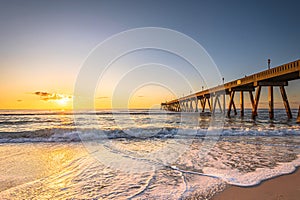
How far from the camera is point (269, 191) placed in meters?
2.88

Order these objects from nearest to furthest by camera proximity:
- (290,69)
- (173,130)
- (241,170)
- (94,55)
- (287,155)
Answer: (241,170), (287,155), (94,55), (173,130), (290,69)

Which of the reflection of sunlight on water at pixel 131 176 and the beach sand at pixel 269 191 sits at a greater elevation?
the beach sand at pixel 269 191

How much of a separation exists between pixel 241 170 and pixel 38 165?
4.43 m

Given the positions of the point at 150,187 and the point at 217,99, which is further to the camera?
the point at 217,99

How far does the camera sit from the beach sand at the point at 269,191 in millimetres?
2676

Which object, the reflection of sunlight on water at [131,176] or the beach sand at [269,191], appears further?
the reflection of sunlight on water at [131,176]

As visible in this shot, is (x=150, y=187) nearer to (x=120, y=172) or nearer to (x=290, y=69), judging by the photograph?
(x=120, y=172)

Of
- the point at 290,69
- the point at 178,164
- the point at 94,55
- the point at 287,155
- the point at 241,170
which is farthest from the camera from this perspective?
the point at 290,69

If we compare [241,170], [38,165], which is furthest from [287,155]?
[38,165]

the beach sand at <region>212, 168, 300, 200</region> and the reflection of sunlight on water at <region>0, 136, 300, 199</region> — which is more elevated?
the beach sand at <region>212, 168, 300, 200</region>

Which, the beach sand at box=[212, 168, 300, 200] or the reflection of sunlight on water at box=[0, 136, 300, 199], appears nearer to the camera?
the beach sand at box=[212, 168, 300, 200]

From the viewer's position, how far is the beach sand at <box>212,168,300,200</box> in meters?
2.68

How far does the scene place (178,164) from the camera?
15.1 feet

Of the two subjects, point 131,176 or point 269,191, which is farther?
point 131,176
